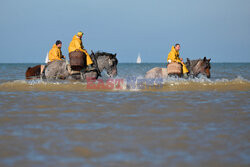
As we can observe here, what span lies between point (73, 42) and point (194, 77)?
5.32m

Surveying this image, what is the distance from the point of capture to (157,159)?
4.03 metres

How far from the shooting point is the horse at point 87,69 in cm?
1484

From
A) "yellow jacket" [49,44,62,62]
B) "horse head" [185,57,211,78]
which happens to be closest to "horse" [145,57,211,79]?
"horse head" [185,57,211,78]

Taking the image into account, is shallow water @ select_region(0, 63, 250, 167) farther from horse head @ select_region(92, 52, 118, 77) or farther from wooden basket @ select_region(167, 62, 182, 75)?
horse head @ select_region(92, 52, 118, 77)

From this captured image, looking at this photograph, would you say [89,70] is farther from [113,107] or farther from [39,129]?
[39,129]

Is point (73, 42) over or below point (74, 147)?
over

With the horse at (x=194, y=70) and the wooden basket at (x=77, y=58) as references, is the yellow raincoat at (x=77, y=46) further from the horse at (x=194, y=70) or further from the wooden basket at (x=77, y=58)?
the horse at (x=194, y=70)

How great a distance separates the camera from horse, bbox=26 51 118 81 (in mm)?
14844

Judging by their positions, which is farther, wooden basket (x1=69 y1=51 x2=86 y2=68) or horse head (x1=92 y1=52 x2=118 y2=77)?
horse head (x1=92 y1=52 x2=118 y2=77)

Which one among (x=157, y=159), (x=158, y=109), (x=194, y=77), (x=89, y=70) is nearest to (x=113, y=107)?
(x=158, y=109)

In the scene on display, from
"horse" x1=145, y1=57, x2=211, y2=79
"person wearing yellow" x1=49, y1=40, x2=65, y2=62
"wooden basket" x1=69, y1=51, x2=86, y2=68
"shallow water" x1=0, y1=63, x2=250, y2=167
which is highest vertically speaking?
"person wearing yellow" x1=49, y1=40, x2=65, y2=62

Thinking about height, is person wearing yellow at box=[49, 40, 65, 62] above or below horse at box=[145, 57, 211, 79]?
above

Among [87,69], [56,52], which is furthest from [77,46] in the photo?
[56,52]

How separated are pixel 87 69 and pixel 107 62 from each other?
3.77 feet
